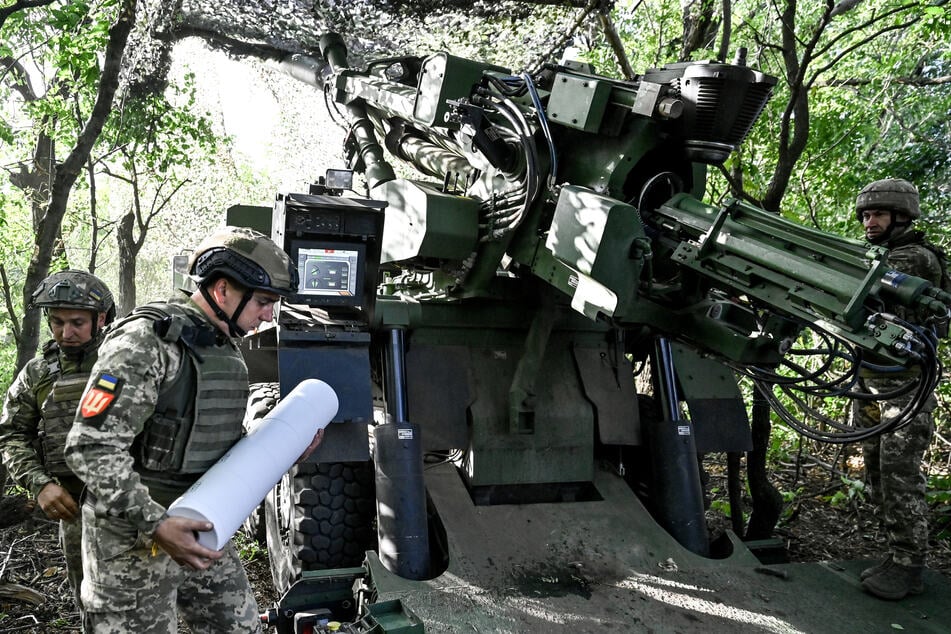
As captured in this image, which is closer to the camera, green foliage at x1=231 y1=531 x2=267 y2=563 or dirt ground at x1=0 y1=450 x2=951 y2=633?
dirt ground at x1=0 y1=450 x2=951 y2=633

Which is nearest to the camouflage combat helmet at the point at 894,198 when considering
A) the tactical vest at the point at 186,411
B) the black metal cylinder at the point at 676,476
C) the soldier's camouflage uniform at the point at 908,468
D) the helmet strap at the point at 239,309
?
the soldier's camouflage uniform at the point at 908,468

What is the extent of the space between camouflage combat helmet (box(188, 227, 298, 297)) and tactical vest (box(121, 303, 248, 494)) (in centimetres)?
19

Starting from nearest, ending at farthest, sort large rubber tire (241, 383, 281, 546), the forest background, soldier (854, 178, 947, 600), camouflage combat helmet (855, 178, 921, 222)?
soldier (854, 178, 947, 600) < camouflage combat helmet (855, 178, 921, 222) < large rubber tire (241, 383, 281, 546) < the forest background

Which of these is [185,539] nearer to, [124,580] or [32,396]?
[124,580]

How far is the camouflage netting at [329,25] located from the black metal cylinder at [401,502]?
5.33m

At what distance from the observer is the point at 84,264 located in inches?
1023

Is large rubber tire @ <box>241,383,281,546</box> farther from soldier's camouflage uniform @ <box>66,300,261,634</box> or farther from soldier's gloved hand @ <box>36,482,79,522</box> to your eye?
soldier's camouflage uniform @ <box>66,300,261,634</box>

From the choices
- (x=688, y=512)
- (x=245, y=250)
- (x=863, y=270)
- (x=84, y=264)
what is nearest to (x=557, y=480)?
(x=688, y=512)

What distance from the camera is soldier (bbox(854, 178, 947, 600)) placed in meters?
4.26

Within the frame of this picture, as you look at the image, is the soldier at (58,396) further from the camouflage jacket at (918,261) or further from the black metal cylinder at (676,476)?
the camouflage jacket at (918,261)

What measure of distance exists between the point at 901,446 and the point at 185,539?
12.9 feet

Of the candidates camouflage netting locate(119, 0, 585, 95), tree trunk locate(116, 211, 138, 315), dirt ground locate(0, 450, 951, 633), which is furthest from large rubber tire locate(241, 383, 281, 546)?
tree trunk locate(116, 211, 138, 315)

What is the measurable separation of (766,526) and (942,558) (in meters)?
1.21

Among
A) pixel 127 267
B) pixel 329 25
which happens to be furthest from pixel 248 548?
pixel 127 267
